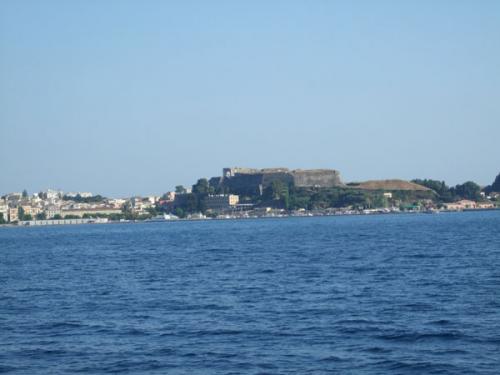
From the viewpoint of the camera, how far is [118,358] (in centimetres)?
1861

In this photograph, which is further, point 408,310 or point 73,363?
point 408,310

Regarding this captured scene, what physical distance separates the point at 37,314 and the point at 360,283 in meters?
10.0

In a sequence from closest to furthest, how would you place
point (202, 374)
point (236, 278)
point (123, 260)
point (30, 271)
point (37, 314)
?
1. point (202, 374)
2. point (37, 314)
3. point (236, 278)
4. point (30, 271)
5. point (123, 260)

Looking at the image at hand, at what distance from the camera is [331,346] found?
19.2 metres

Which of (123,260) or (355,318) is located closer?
(355,318)

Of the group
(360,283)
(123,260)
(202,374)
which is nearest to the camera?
(202,374)

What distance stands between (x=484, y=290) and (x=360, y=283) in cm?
440

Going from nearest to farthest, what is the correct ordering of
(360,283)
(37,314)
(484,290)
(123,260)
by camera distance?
(37,314), (484,290), (360,283), (123,260)

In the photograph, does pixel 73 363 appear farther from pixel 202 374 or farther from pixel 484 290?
pixel 484 290

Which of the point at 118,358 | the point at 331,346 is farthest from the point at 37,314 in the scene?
the point at 331,346

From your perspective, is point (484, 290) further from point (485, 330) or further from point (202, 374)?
point (202, 374)

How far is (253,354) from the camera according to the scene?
731 inches

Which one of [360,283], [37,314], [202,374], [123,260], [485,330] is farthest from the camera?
[123,260]

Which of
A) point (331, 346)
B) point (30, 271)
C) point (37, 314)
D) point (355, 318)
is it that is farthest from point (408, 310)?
point (30, 271)
